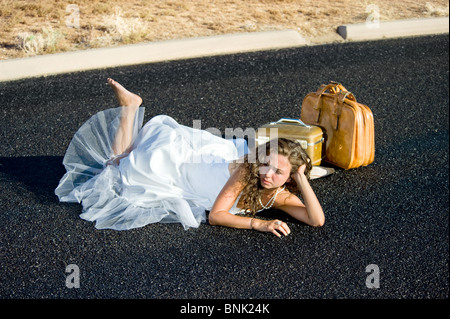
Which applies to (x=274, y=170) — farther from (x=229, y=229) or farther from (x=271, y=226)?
(x=229, y=229)

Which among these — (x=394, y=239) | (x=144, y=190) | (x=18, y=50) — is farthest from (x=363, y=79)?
(x=18, y=50)

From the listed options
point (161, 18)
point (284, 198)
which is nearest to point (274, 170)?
point (284, 198)

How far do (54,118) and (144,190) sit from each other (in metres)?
1.91

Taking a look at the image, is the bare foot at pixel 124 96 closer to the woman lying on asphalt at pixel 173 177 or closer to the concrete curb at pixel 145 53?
the woman lying on asphalt at pixel 173 177

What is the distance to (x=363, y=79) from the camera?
6.72 m

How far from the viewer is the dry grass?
713 cm

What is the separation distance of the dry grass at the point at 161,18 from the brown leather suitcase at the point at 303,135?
349 cm

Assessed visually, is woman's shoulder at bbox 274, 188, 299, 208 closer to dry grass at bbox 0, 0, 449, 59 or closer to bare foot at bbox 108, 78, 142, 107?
bare foot at bbox 108, 78, 142, 107

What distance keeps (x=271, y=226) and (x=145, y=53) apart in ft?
12.8

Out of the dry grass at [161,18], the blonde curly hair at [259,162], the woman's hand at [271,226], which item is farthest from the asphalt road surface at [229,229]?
the dry grass at [161,18]

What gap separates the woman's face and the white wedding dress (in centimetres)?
41
